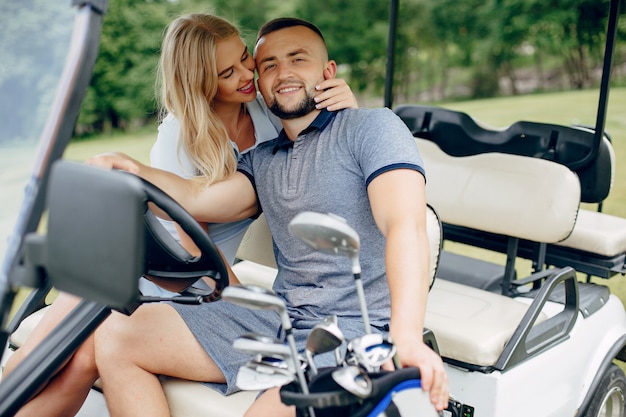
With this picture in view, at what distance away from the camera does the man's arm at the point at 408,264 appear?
1484mm

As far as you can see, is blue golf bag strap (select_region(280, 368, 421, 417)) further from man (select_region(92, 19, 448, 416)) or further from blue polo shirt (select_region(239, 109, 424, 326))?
blue polo shirt (select_region(239, 109, 424, 326))

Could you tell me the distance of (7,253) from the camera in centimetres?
111

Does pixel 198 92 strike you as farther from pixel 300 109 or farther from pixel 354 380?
pixel 354 380

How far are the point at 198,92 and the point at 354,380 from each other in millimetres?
1259

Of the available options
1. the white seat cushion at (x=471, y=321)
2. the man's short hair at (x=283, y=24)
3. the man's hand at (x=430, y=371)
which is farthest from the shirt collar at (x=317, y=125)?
the man's hand at (x=430, y=371)

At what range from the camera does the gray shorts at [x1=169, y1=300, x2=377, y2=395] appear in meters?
1.84

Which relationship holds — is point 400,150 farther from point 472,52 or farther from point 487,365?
point 472,52

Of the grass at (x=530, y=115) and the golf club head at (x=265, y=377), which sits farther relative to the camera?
the grass at (x=530, y=115)

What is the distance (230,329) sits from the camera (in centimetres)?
196

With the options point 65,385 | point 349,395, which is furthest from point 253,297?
point 65,385

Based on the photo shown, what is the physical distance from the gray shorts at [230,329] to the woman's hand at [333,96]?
24.6 inches

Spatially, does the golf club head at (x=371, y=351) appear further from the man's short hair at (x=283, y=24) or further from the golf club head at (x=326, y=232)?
Answer: the man's short hair at (x=283, y=24)

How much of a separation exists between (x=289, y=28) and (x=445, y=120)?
1217 mm

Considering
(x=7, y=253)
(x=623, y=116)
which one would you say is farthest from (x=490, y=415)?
(x=623, y=116)
